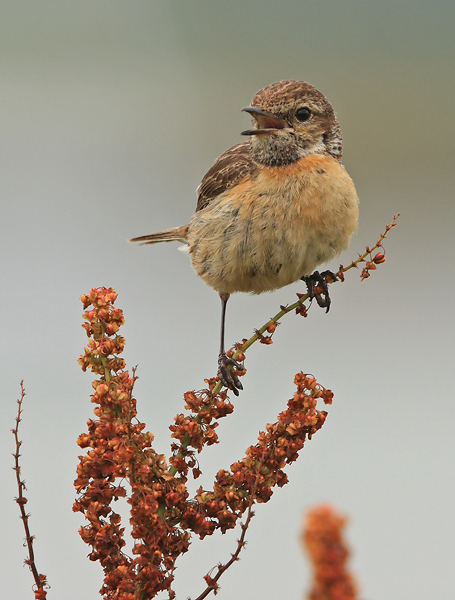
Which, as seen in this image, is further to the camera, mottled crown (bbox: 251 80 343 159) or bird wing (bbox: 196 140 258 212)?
bird wing (bbox: 196 140 258 212)

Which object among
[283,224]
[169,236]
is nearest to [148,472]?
[283,224]

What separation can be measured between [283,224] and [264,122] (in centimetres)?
54

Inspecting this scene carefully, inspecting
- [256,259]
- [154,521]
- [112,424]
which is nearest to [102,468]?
[112,424]

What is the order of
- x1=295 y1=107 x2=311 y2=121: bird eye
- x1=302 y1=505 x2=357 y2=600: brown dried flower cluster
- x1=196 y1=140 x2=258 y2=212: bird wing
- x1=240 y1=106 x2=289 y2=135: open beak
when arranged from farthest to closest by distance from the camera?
1. x1=196 y1=140 x2=258 y2=212: bird wing
2. x1=295 y1=107 x2=311 y2=121: bird eye
3. x1=240 y1=106 x2=289 y2=135: open beak
4. x1=302 y1=505 x2=357 y2=600: brown dried flower cluster

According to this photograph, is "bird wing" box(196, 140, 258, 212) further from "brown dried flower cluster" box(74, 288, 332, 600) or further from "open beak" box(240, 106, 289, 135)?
"brown dried flower cluster" box(74, 288, 332, 600)

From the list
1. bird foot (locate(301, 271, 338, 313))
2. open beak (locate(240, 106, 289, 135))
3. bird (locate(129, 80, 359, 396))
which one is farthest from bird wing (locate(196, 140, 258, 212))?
bird foot (locate(301, 271, 338, 313))

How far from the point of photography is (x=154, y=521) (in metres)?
1.63

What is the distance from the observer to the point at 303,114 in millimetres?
3588

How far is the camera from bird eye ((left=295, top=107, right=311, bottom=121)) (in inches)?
141

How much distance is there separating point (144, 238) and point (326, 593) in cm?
430

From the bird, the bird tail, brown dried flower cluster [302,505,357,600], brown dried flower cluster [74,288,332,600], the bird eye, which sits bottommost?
brown dried flower cluster [302,505,357,600]

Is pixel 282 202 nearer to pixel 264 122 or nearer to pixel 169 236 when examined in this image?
pixel 264 122

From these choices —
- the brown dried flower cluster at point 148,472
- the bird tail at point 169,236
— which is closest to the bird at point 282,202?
the bird tail at point 169,236

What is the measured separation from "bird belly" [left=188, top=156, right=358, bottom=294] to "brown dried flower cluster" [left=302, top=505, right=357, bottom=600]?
2576mm
